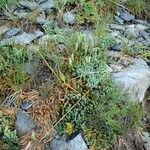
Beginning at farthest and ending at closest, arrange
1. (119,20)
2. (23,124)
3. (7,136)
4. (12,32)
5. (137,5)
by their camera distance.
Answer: (137,5) < (119,20) < (12,32) < (23,124) < (7,136)

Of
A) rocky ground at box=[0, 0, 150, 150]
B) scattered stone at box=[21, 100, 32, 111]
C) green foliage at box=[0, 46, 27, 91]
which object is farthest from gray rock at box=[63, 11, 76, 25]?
scattered stone at box=[21, 100, 32, 111]

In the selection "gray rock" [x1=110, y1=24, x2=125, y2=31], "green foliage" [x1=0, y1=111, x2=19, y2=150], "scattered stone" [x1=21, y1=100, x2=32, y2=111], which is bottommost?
"green foliage" [x1=0, y1=111, x2=19, y2=150]

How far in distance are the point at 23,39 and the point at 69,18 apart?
69cm

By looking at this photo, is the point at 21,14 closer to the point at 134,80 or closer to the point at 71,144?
the point at 134,80

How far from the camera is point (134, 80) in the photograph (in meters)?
4.00

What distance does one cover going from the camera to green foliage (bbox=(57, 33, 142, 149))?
12.1 ft

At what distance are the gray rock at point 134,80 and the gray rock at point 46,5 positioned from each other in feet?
4.26

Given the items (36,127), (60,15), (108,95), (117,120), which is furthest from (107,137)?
(60,15)

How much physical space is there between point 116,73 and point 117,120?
58cm

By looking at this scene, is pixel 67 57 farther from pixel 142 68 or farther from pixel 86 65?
pixel 142 68

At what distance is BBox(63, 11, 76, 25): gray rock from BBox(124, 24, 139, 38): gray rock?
0.66 meters

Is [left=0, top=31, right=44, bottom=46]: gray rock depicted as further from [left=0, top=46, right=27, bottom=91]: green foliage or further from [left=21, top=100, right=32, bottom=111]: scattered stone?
[left=21, top=100, right=32, bottom=111]: scattered stone

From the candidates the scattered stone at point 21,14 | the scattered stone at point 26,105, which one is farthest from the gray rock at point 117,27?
the scattered stone at point 26,105

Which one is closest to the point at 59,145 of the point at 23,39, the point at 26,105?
the point at 26,105
